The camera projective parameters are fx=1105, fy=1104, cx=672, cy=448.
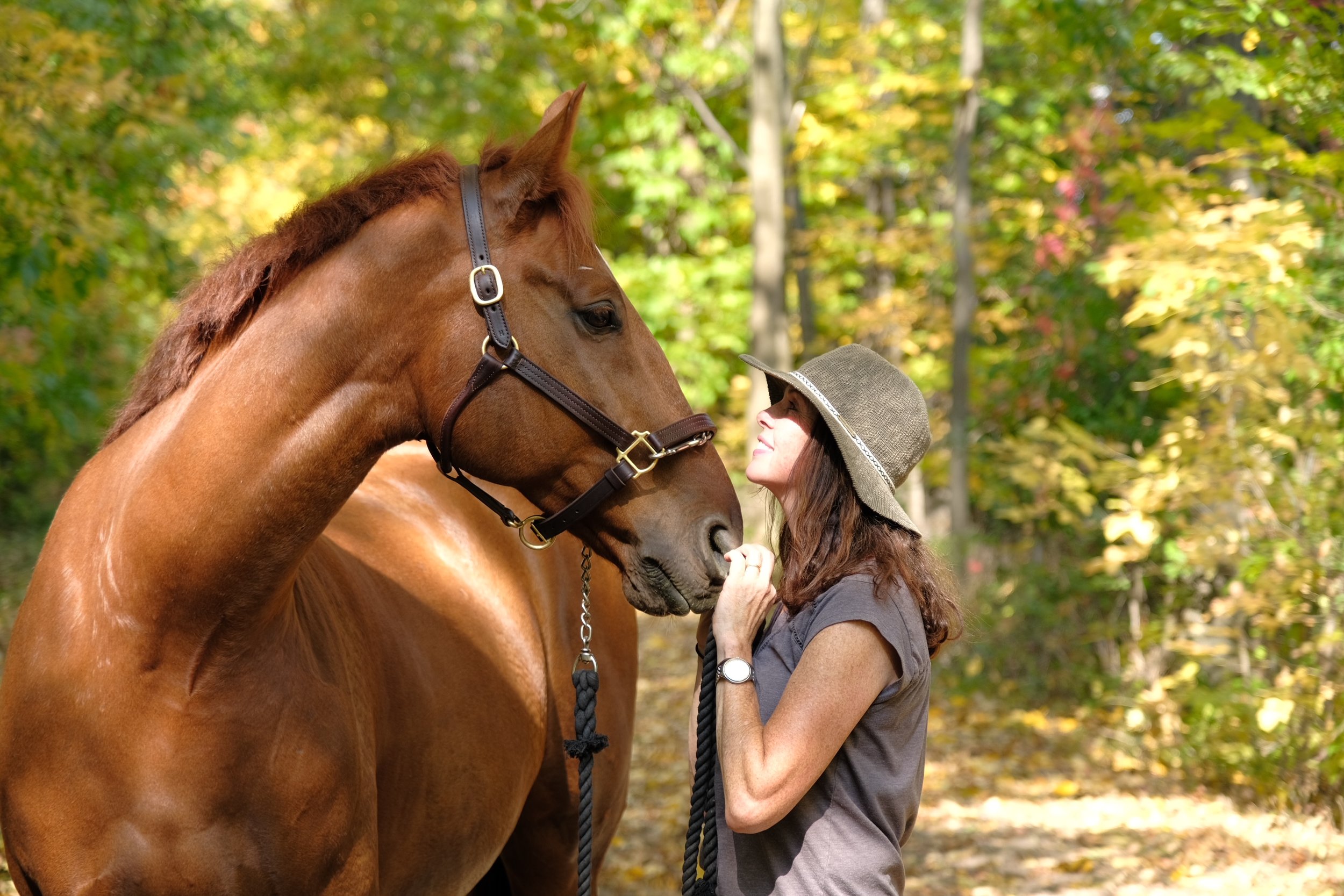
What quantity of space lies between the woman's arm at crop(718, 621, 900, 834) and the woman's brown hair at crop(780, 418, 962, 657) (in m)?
0.17

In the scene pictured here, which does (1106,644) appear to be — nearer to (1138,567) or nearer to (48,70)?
(1138,567)

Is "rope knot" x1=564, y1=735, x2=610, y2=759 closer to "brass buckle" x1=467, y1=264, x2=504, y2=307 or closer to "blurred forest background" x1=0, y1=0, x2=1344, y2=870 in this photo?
"brass buckle" x1=467, y1=264, x2=504, y2=307

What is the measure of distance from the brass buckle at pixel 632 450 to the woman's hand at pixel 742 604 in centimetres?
22

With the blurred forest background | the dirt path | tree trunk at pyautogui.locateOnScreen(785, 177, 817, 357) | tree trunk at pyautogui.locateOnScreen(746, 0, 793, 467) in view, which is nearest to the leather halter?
the blurred forest background

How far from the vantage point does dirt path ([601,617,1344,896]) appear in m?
4.71

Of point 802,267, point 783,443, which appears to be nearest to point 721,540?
point 783,443

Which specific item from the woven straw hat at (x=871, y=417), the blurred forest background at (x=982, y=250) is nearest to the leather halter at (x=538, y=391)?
the woven straw hat at (x=871, y=417)

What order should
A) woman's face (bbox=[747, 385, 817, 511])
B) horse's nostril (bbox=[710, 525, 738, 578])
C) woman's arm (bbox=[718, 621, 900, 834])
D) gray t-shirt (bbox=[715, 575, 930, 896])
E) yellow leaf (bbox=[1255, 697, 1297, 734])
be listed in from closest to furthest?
woman's arm (bbox=[718, 621, 900, 834]) → gray t-shirt (bbox=[715, 575, 930, 896]) → horse's nostril (bbox=[710, 525, 738, 578]) → woman's face (bbox=[747, 385, 817, 511]) → yellow leaf (bbox=[1255, 697, 1297, 734])

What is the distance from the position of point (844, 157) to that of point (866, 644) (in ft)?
36.1

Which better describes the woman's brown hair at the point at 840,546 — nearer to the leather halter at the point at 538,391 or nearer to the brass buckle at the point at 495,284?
the leather halter at the point at 538,391

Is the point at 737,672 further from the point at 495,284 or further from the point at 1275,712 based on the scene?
the point at 1275,712

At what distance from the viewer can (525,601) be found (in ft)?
10.5

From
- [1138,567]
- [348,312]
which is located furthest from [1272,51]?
[348,312]

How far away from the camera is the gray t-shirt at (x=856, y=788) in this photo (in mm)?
1949
